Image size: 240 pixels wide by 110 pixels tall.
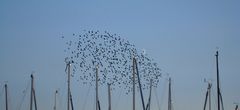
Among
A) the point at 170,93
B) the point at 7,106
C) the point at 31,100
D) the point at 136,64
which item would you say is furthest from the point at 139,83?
the point at 7,106

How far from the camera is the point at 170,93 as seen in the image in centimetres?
6712

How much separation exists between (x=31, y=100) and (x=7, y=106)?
5751 millimetres

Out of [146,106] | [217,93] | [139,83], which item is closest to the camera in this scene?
[217,93]

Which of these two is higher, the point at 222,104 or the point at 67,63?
the point at 67,63

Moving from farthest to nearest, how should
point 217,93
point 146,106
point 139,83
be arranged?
point 146,106, point 139,83, point 217,93

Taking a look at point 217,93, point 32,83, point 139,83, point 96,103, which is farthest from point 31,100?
point 217,93

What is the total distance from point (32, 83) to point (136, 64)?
11.2 m

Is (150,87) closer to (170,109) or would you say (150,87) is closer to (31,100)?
(170,109)

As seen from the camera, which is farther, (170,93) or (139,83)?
(170,93)

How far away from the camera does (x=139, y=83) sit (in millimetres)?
61531

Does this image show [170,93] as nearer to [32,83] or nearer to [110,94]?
[110,94]

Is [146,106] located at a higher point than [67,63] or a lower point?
lower

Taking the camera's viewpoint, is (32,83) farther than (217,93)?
Yes

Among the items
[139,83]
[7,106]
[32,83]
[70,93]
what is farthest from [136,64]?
[7,106]
